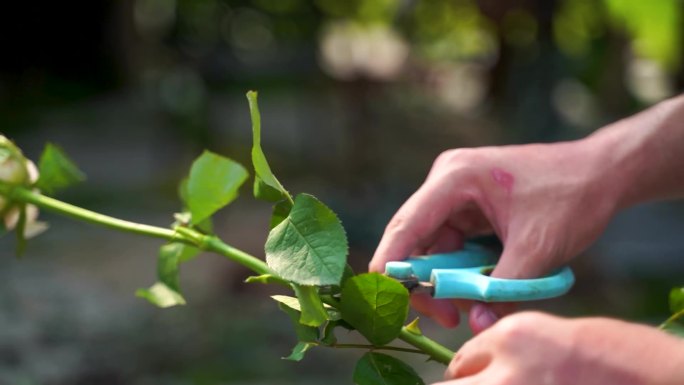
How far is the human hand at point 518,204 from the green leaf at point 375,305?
0.43 feet

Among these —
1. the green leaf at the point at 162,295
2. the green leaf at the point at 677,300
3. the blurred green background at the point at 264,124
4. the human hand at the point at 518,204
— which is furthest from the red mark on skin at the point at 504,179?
the blurred green background at the point at 264,124

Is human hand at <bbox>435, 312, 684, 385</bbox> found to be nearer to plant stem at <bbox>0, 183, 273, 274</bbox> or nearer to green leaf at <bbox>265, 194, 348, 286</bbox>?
green leaf at <bbox>265, 194, 348, 286</bbox>

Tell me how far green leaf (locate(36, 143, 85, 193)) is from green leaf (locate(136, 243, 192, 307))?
8 centimetres

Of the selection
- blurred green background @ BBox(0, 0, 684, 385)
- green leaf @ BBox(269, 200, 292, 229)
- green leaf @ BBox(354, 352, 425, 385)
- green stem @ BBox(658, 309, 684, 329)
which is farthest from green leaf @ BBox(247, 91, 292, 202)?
blurred green background @ BBox(0, 0, 684, 385)

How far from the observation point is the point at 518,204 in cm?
68

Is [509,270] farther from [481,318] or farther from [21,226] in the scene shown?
[21,226]

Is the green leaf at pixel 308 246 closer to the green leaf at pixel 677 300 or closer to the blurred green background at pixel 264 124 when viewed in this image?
the green leaf at pixel 677 300

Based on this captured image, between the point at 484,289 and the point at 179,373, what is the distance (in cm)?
191

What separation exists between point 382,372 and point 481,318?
0.13m

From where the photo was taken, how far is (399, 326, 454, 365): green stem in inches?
21.7

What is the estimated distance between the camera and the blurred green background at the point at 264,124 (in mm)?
2576

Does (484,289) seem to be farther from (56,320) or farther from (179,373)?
(56,320)

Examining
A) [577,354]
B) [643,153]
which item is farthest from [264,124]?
[577,354]

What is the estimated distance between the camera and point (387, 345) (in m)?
0.55
